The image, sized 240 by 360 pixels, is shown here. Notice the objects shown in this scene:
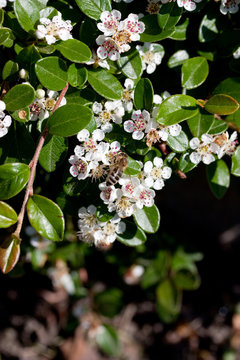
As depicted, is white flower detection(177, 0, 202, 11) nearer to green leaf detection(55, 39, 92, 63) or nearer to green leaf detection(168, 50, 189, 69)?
green leaf detection(168, 50, 189, 69)

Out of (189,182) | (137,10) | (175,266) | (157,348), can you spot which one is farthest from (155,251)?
(137,10)

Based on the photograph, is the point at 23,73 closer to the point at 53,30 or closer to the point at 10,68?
the point at 10,68

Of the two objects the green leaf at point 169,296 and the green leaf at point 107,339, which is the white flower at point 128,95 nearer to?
the green leaf at point 169,296

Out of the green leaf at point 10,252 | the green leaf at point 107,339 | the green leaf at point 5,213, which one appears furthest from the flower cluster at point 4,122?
the green leaf at point 107,339

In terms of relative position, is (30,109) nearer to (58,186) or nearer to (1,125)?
(1,125)

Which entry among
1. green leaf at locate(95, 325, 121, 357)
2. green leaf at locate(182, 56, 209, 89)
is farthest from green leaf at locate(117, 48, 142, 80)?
green leaf at locate(95, 325, 121, 357)
